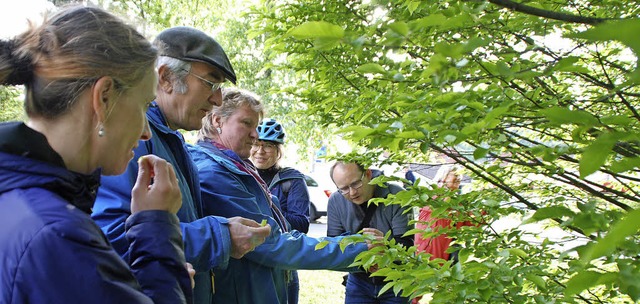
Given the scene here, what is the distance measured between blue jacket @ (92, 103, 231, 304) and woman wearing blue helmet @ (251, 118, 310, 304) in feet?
6.12

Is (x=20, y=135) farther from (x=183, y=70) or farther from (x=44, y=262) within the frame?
(x=183, y=70)

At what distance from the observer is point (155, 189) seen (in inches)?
51.4

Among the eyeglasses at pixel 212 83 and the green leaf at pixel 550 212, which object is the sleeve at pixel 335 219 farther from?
the green leaf at pixel 550 212

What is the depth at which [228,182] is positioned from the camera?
2184mm

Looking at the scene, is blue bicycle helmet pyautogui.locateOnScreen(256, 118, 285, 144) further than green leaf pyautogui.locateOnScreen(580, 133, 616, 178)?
Yes

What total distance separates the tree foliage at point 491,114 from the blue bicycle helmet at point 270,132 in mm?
958

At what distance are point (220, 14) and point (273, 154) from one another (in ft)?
22.9

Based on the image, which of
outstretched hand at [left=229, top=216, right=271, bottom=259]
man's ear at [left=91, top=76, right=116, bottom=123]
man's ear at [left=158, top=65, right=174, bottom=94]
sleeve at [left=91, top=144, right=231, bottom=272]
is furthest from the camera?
man's ear at [left=158, top=65, right=174, bottom=94]

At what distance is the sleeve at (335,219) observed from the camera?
12.5 ft

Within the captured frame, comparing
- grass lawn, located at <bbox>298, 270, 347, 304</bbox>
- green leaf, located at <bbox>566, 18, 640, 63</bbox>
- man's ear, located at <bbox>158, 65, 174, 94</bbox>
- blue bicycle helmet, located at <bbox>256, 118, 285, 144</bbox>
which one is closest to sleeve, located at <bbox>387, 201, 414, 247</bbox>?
blue bicycle helmet, located at <bbox>256, 118, 285, 144</bbox>

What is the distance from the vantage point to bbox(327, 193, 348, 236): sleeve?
3801 mm

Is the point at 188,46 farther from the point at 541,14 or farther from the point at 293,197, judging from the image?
the point at 293,197

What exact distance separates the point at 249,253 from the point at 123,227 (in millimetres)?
723

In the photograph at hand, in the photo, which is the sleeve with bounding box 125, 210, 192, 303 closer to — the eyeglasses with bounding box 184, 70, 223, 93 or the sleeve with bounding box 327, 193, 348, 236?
the eyeglasses with bounding box 184, 70, 223, 93
